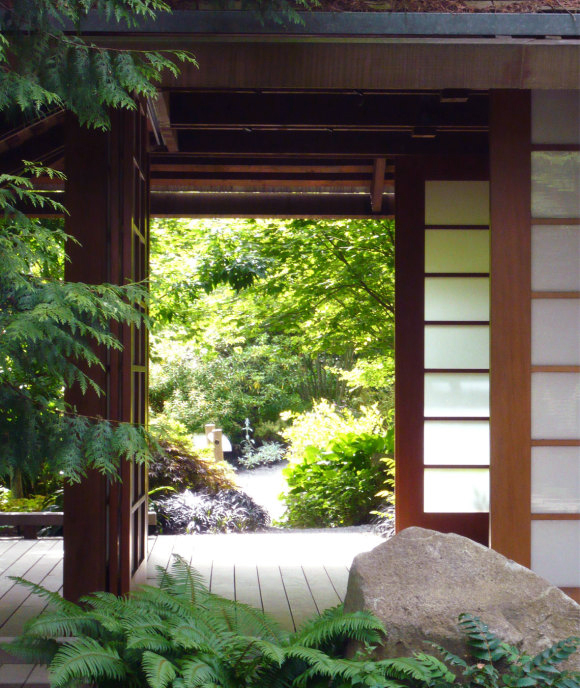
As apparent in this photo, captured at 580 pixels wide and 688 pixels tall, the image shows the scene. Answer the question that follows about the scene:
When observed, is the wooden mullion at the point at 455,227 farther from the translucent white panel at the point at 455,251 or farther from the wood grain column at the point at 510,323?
the wood grain column at the point at 510,323

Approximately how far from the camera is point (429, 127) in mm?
4512

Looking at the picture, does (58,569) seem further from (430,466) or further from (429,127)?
(429,127)

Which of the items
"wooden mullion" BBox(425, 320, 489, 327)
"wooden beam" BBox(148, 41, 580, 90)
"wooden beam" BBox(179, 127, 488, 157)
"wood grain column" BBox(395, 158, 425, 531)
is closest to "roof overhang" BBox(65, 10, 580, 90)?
"wooden beam" BBox(148, 41, 580, 90)

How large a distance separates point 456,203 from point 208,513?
3369mm

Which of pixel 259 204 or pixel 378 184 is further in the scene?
pixel 259 204

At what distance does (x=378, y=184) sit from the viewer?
578cm

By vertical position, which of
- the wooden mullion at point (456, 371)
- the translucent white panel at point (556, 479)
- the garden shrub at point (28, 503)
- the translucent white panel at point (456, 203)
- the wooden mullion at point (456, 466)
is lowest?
the garden shrub at point (28, 503)

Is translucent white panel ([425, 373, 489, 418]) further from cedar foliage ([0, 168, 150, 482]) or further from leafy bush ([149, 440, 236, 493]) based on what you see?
cedar foliage ([0, 168, 150, 482])

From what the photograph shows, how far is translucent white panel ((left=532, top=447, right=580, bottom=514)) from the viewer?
11.2 feet

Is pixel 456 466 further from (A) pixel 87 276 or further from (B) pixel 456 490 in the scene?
(A) pixel 87 276

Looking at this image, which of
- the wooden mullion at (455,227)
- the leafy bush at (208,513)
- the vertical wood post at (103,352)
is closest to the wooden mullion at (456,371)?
the wooden mullion at (455,227)

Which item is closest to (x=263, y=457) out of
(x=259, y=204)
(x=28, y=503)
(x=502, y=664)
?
(x=28, y=503)

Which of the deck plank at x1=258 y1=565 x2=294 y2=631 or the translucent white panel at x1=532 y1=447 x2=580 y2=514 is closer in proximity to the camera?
the translucent white panel at x1=532 y1=447 x2=580 y2=514

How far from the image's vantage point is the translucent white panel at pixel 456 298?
5242mm
